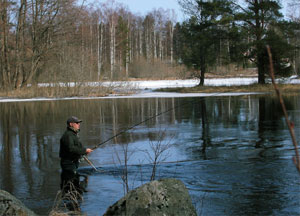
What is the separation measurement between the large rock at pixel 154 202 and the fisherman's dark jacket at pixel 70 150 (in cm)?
314

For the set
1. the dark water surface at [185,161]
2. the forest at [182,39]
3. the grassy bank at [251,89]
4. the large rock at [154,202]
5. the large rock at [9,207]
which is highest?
the forest at [182,39]

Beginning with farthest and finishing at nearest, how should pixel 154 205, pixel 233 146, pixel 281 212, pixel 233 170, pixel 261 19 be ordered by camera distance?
1. pixel 261 19
2. pixel 233 146
3. pixel 233 170
4. pixel 281 212
5. pixel 154 205

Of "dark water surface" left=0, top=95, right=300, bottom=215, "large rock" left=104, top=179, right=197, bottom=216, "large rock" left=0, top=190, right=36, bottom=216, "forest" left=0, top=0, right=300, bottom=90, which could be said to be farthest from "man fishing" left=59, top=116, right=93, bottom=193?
"forest" left=0, top=0, right=300, bottom=90

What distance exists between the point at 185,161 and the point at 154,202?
5.38 meters

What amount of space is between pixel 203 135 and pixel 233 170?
4.77m

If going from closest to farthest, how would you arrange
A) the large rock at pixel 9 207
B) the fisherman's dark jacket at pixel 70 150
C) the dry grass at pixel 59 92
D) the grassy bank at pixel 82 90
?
the large rock at pixel 9 207
the fisherman's dark jacket at pixel 70 150
the grassy bank at pixel 82 90
the dry grass at pixel 59 92

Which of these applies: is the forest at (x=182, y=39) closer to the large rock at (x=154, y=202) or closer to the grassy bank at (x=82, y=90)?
the grassy bank at (x=82, y=90)

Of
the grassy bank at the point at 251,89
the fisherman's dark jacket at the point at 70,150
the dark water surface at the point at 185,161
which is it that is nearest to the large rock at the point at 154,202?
the dark water surface at the point at 185,161

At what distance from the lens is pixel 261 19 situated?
3466cm

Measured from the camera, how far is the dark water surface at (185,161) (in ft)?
22.0

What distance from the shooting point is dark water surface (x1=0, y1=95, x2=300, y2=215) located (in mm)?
6703

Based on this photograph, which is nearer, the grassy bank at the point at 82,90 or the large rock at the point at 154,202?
the large rock at the point at 154,202

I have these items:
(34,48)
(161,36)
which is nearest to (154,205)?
(34,48)

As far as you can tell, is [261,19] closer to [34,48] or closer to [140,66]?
[34,48]
